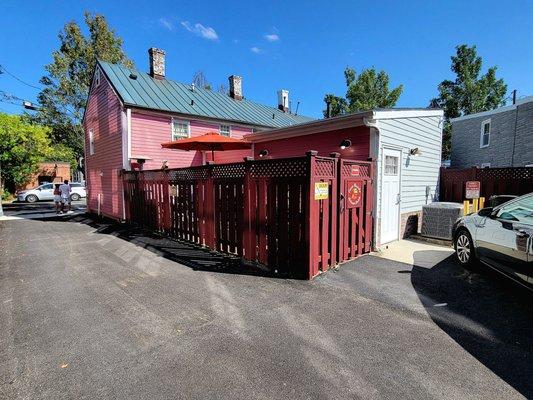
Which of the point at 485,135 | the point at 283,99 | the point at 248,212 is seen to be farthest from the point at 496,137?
the point at 248,212

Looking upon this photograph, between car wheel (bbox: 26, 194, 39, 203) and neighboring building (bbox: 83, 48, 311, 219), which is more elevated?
neighboring building (bbox: 83, 48, 311, 219)

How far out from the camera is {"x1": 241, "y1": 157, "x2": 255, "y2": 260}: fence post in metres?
5.70

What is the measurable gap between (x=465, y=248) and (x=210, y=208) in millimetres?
5305

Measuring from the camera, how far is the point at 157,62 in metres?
15.7

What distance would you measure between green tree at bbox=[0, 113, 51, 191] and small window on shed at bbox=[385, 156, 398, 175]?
27912 millimetres

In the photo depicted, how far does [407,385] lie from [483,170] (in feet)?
29.6

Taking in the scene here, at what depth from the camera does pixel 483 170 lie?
912 centimetres

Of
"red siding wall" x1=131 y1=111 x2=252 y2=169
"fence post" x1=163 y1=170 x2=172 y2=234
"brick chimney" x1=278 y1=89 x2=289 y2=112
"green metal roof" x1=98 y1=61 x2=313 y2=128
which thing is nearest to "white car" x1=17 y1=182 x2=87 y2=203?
"green metal roof" x1=98 y1=61 x2=313 y2=128

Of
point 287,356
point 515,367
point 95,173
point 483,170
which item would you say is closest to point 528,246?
point 515,367

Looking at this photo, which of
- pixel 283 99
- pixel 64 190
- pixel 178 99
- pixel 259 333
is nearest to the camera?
pixel 259 333

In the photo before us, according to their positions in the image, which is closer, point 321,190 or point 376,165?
point 321,190

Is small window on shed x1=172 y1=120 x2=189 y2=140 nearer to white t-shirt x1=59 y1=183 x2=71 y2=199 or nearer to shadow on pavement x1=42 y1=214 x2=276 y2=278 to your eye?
shadow on pavement x1=42 y1=214 x2=276 y2=278

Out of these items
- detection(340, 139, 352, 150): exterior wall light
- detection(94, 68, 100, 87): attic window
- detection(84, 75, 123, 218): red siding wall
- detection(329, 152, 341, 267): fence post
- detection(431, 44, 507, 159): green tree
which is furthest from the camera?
detection(431, 44, 507, 159): green tree

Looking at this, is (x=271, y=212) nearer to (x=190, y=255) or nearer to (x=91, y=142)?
(x=190, y=255)
